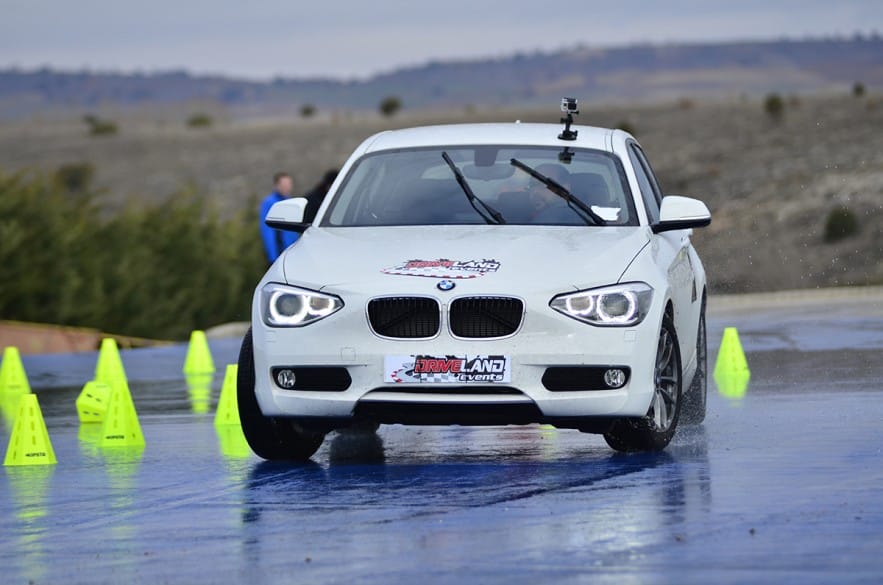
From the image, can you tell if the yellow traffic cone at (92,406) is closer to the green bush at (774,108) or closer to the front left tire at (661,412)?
the front left tire at (661,412)

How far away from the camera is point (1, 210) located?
32.1m

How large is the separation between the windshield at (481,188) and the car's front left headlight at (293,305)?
109 cm

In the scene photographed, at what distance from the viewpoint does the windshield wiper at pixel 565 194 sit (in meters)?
10.6

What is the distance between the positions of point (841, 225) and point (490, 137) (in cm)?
4817

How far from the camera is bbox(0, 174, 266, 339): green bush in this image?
105ft

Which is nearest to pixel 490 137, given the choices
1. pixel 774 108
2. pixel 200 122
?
pixel 774 108

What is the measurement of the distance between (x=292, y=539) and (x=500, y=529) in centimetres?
81

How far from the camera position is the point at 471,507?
8.46 metres

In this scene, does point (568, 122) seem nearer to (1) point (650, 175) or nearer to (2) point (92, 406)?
(1) point (650, 175)

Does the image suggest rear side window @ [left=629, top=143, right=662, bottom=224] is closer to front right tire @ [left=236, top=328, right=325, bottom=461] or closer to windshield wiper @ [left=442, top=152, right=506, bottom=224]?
windshield wiper @ [left=442, top=152, right=506, bottom=224]

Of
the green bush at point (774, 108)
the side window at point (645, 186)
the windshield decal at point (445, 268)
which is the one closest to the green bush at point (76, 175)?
the green bush at point (774, 108)

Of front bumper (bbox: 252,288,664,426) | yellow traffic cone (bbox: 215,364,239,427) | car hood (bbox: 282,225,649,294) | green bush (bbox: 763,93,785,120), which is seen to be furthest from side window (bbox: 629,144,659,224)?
green bush (bbox: 763,93,785,120)

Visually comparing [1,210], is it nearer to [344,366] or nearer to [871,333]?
[871,333]

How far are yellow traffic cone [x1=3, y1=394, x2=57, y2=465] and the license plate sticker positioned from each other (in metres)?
2.68
